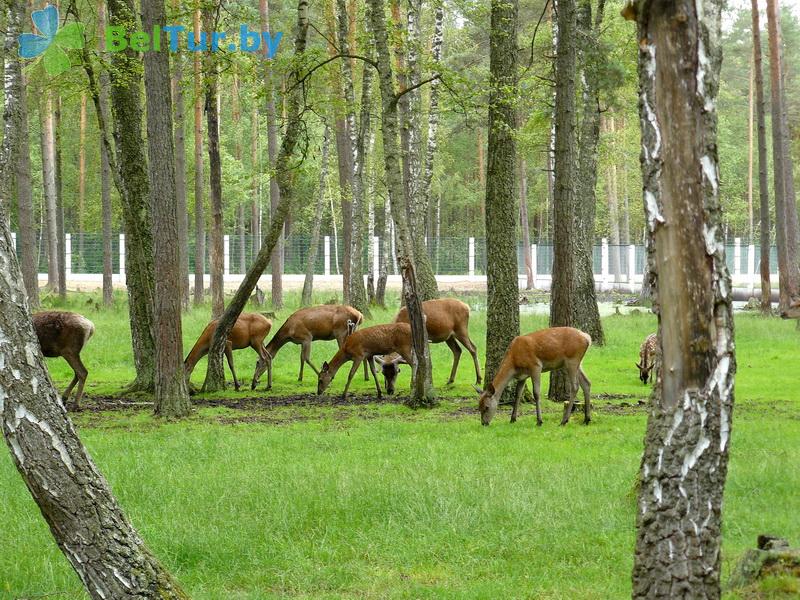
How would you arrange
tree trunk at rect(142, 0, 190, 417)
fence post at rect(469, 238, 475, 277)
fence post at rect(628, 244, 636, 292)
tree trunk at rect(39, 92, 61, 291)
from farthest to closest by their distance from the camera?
fence post at rect(628, 244, 636, 292) → fence post at rect(469, 238, 475, 277) → tree trunk at rect(39, 92, 61, 291) → tree trunk at rect(142, 0, 190, 417)

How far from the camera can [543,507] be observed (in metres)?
8.41

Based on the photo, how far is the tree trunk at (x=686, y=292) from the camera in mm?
4484

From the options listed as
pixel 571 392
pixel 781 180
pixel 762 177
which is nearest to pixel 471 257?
pixel 781 180

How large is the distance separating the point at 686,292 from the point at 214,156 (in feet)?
50.0

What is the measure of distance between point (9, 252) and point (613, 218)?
161ft

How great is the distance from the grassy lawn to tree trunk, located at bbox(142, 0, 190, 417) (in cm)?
47

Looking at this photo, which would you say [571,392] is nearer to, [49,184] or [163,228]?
[163,228]

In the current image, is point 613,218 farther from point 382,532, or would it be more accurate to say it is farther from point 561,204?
point 382,532

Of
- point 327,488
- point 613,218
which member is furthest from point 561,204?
point 613,218

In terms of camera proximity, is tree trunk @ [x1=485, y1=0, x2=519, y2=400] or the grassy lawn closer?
the grassy lawn

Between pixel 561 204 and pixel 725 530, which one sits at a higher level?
pixel 561 204

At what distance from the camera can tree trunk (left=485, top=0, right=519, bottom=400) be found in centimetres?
1447

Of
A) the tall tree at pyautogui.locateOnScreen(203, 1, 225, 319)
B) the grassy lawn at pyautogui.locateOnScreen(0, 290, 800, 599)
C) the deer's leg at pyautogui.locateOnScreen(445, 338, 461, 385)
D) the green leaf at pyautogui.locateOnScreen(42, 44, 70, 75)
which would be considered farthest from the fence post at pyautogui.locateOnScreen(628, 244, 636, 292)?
the green leaf at pyautogui.locateOnScreen(42, 44, 70, 75)

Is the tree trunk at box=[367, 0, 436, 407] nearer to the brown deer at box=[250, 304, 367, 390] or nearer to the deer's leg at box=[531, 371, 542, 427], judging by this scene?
the deer's leg at box=[531, 371, 542, 427]
